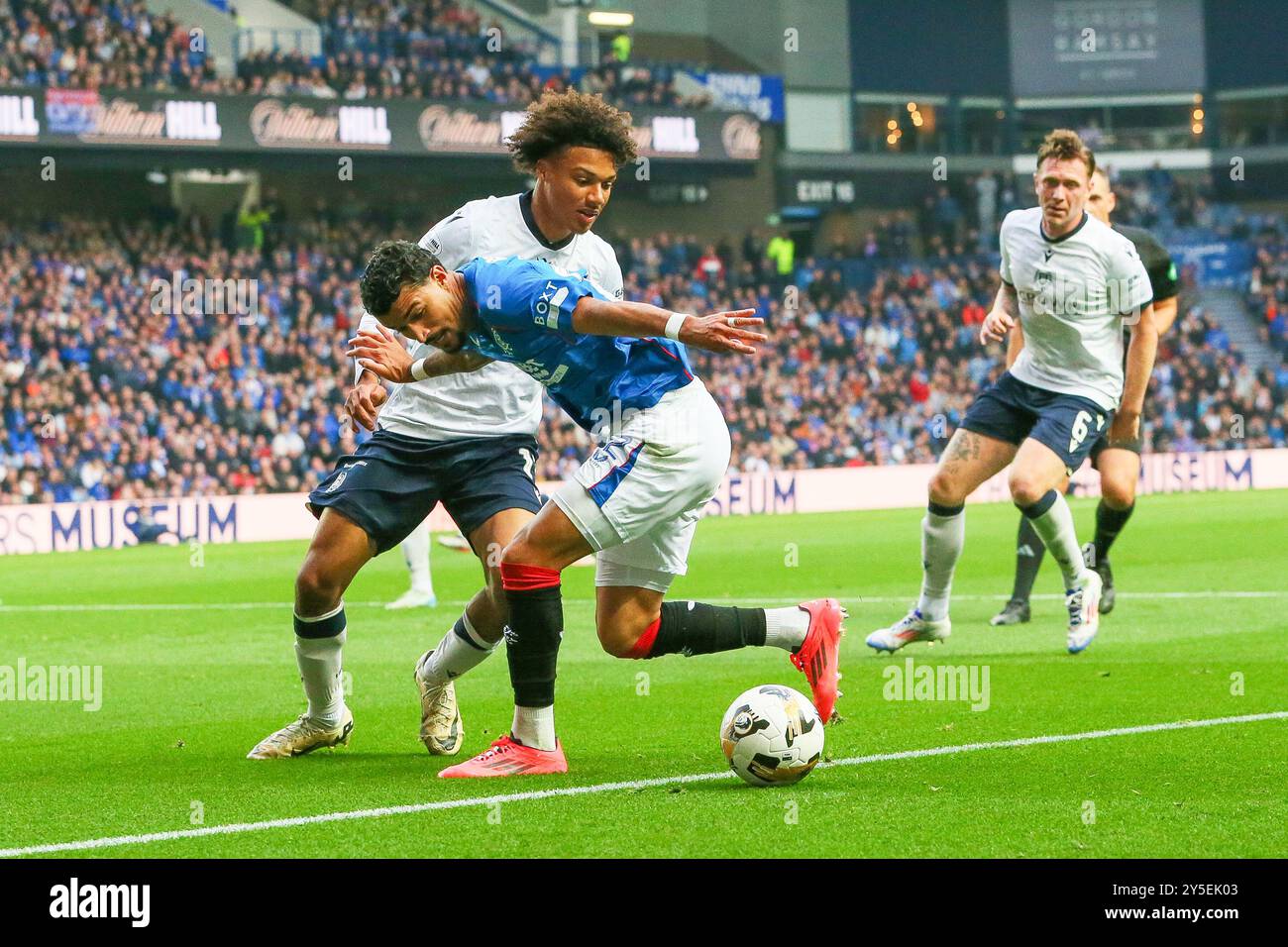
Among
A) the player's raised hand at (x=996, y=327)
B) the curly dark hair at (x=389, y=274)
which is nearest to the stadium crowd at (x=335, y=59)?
the player's raised hand at (x=996, y=327)

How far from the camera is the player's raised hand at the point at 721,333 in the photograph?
16.8ft

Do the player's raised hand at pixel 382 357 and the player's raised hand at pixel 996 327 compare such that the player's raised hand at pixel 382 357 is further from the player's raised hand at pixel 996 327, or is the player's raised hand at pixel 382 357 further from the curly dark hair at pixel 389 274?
the player's raised hand at pixel 996 327

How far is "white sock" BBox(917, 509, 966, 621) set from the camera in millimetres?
9117

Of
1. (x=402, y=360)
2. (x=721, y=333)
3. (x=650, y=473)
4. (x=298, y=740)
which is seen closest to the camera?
(x=721, y=333)

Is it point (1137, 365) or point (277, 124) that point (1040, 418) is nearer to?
point (1137, 365)

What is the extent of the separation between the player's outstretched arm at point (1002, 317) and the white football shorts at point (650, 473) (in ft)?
8.81

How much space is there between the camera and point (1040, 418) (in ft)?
30.0

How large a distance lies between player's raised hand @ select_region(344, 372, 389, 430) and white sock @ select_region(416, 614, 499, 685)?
2.83 ft

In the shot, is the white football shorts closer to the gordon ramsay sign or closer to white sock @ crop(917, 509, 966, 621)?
white sock @ crop(917, 509, 966, 621)

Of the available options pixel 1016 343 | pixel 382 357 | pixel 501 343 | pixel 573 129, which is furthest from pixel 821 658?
pixel 1016 343

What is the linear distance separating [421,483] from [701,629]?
3.94ft

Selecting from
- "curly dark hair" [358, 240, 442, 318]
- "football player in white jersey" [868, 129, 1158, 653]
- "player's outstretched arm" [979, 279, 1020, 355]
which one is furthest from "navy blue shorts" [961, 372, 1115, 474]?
"curly dark hair" [358, 240, 442, 318]
